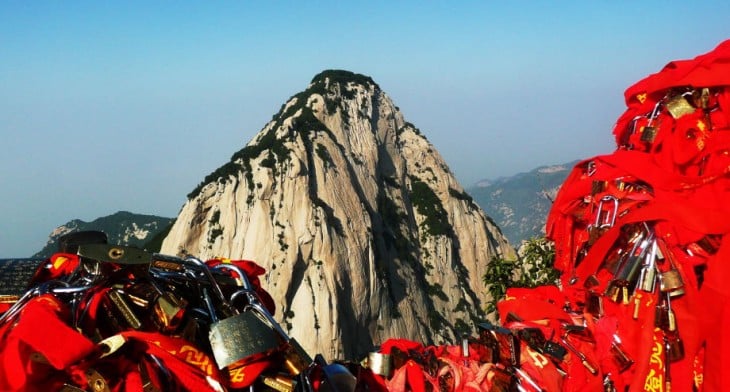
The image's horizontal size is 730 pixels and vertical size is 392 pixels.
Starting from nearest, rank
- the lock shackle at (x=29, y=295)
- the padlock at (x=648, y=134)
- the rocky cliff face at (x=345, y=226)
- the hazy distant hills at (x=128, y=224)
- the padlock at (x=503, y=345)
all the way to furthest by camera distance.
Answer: the lock shackle at (x=29, y=295) → the padlock at (x=503, y=345) → the padlock at (x=648, y=134) → the rocky cliff face at (x=345, y=226) → the hazy distant hills at (x=128, y=224)

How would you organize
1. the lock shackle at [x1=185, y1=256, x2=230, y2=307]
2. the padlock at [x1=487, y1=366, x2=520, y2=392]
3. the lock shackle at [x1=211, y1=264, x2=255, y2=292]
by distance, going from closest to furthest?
the lock shackle at [x1=185, y1=256, x2=230, y2=307] → the lock shackle at [x1=211, y1=264, x2=255, y2=292] → the padlock at [x1=487, y1=366, x2=520, y2=392]

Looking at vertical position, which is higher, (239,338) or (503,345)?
(239,338)

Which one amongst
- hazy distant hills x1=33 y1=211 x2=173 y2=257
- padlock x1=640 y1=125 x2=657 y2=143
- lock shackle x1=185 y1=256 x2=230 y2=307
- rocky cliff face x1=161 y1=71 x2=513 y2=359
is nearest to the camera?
lock shackle x1=185 y1=256 x2=230 y2=307

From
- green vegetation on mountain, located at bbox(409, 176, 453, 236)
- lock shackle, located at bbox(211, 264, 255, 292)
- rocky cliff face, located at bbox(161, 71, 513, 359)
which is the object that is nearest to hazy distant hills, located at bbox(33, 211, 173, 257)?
rocky cliff face, located at bbox(161, 71, 513, 359)

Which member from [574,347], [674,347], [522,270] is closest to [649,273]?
[674,347]

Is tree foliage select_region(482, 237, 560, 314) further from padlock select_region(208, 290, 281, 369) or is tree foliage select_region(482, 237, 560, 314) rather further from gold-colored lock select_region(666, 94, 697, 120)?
padlock select_region(208, 290, 281, 369)

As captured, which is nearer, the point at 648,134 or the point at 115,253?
the point at 115,253

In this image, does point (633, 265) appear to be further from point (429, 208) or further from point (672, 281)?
point (429, 208)

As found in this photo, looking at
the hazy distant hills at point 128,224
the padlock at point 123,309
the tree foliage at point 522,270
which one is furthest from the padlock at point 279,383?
the hazy distant hills at point 128,224

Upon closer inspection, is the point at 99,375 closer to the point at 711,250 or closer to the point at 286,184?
the point at 711,250

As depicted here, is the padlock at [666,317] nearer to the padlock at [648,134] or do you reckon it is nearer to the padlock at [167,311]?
the padlock at [648,134]
